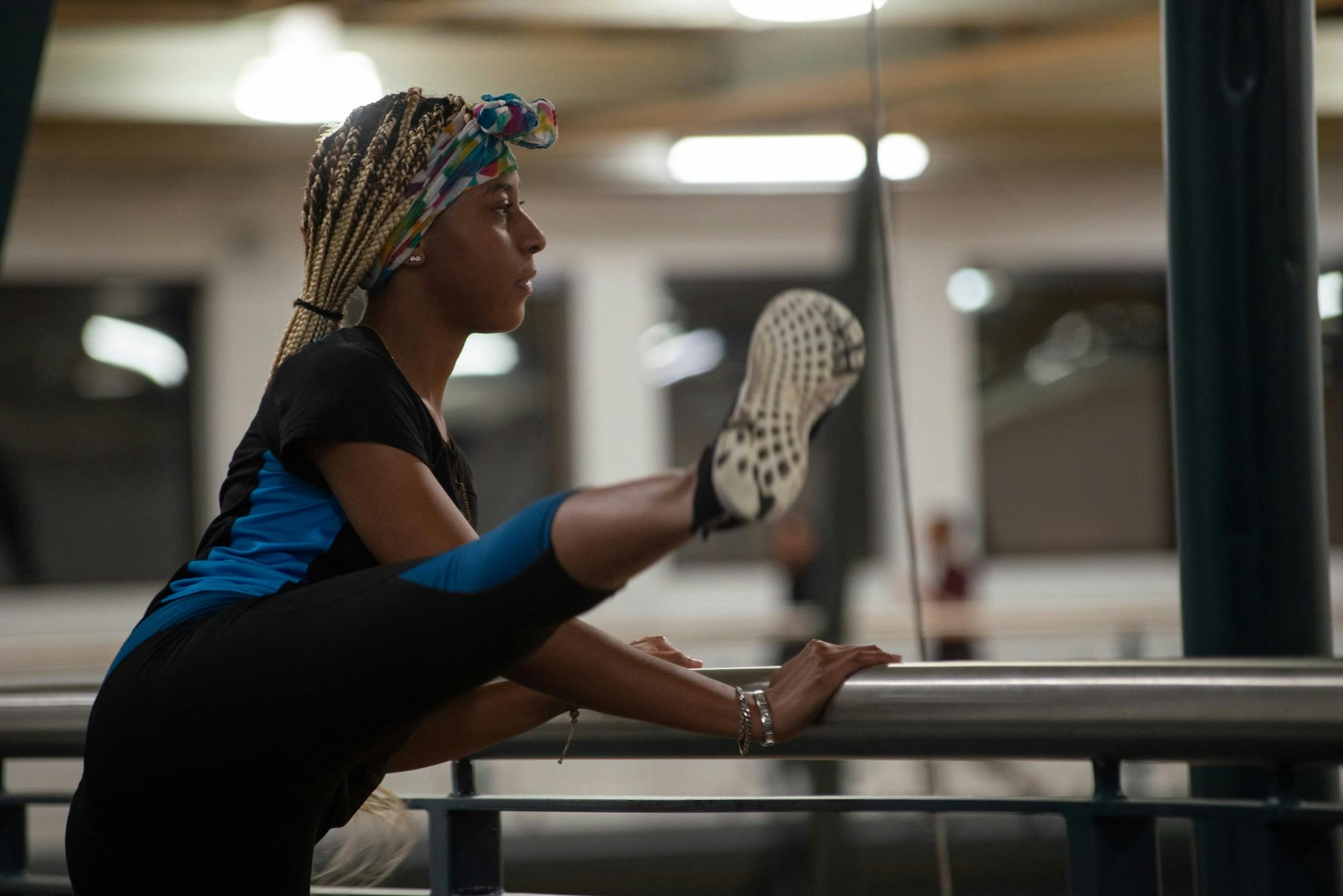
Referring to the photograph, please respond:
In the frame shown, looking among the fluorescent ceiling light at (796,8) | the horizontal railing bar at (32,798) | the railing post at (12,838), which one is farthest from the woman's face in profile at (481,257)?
the fluorescent ceiling light at (796,8)

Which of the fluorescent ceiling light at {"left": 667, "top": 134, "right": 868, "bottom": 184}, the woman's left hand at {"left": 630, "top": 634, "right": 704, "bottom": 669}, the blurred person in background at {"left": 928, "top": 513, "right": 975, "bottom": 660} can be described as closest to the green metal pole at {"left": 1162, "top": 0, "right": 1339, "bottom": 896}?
the woman's left hand at {"left": 630, "top": 634, "right": 704, "bottom": 669}

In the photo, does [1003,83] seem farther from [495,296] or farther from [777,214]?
[495,296]

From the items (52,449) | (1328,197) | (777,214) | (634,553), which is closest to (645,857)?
(777,214)

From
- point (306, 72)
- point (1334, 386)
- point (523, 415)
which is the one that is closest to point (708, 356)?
point (523, 415)

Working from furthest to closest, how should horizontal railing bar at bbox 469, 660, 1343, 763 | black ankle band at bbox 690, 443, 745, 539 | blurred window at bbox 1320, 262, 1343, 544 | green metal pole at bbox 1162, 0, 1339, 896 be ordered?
blurred window at bbox 1320, 262, 1343, 544 → green metal pole at bbox 1162, 0, 1339, 896 → horizontal railing bar at bbox 469, 660, 1343, 763 → black ankle band at bbox 690, 443, 745, 539

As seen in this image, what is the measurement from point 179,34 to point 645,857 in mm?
4484

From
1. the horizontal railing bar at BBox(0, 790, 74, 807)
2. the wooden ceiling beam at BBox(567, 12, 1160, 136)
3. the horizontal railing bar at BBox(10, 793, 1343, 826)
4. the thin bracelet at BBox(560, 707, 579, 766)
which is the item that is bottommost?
the horizontal railing bar at BBox(0, 790, 74, 807)

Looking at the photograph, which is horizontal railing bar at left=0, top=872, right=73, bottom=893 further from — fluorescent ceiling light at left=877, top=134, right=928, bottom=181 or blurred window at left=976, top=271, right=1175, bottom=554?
blurred window at left=976, top=271, right=1175, bottom=554

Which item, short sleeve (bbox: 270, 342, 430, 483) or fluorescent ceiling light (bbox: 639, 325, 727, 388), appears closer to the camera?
short sleeve (bbox: 270, 342, 430, 483)

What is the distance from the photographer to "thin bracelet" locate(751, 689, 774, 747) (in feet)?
3.19

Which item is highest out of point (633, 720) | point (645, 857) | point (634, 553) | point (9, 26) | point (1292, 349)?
point (9, 26)

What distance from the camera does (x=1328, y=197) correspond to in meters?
8.67

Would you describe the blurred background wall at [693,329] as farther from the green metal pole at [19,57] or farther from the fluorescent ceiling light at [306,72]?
the green metal pole at [19,57]

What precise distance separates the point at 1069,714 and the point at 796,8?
4.61 meters
